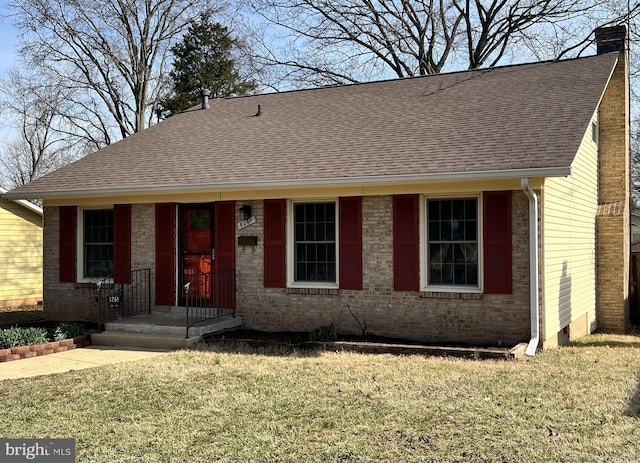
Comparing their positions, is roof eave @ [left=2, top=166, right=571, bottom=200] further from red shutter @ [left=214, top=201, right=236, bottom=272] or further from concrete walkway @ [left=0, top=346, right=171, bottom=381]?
concrete walkway @ [left=0, top=346, right=171, bottom=381]

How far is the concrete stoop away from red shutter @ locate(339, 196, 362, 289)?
7.38ft

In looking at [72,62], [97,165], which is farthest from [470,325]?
[72,62]

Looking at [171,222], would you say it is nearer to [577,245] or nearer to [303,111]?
[303,111]

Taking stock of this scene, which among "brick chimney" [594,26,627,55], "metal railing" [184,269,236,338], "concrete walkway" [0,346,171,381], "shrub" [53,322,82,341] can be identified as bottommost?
"concrete walkway" [0,346,171,381]

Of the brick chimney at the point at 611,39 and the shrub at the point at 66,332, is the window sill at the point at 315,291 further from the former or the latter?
the brick chimney at the point at 611,39

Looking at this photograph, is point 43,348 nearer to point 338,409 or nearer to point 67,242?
point 67,242

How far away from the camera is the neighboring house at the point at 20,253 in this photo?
60.7 ft

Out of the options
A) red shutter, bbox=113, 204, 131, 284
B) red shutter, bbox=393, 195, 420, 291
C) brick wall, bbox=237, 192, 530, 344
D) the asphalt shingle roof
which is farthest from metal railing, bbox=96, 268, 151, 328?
red shutter, bbox=393, 195, 420, 291

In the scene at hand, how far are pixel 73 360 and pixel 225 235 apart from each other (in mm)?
3447

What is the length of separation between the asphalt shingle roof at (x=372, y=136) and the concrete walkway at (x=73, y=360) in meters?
2.98

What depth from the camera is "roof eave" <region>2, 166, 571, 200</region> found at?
8.94 metres

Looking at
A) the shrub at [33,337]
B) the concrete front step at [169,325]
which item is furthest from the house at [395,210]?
the shrub at [33,337]

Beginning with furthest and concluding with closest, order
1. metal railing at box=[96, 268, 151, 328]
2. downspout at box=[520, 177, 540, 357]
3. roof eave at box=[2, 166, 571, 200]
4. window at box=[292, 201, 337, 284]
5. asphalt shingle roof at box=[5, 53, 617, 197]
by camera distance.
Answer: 1. metal railing at box=[96, 268, 151, 328]
2. window at box=[292, 201, 337, 284]
3. asphalt shingle roof at box=[5, 53, 617, 197]
4. downspout at box=[520, 177, 540, 357]
5. roof eave at box=[2, 166, 571, 200]

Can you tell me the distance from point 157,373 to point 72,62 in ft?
82.1
